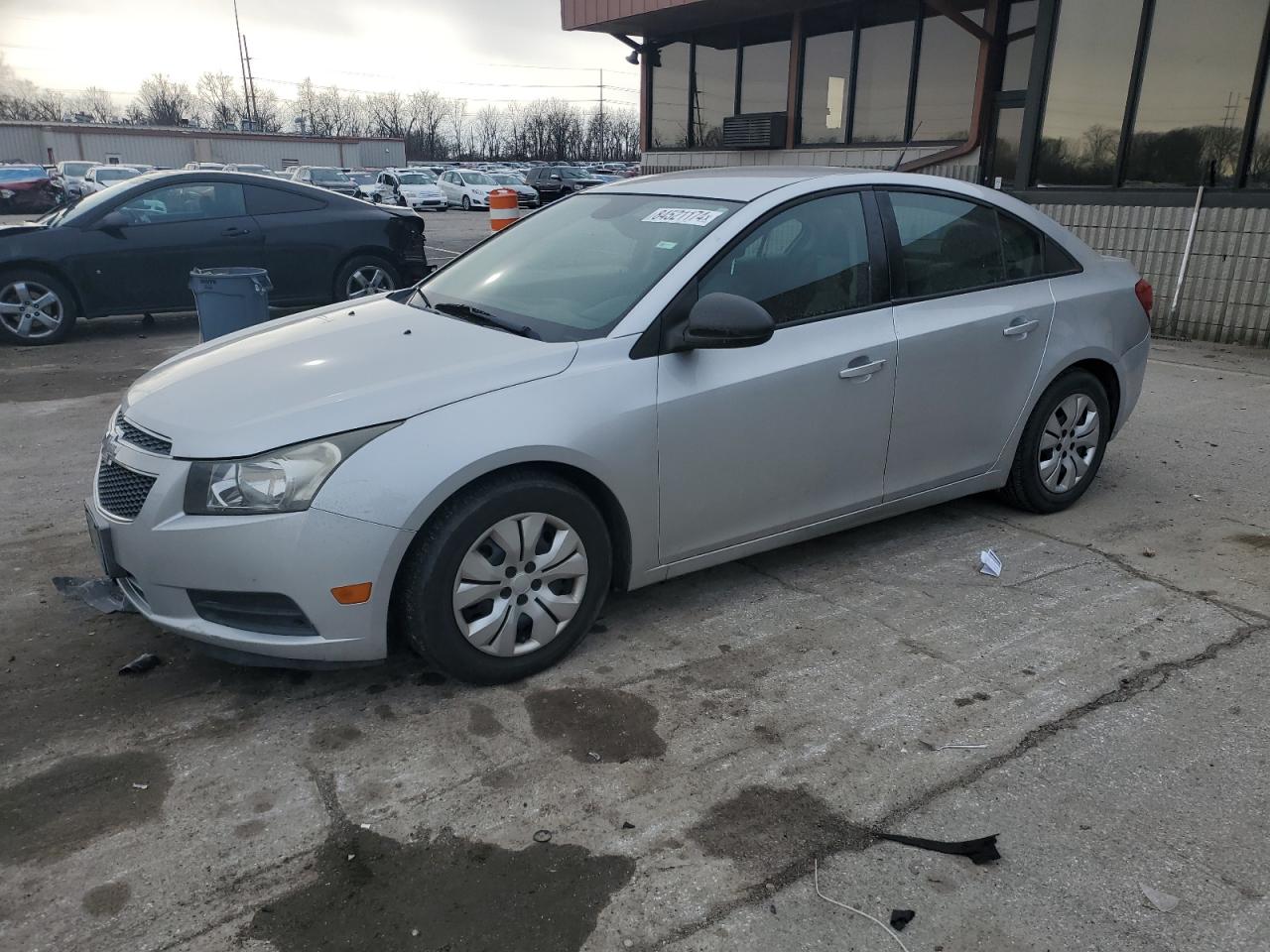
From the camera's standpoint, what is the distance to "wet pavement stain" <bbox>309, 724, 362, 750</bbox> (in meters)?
2.91

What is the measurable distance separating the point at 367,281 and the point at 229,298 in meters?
3.41

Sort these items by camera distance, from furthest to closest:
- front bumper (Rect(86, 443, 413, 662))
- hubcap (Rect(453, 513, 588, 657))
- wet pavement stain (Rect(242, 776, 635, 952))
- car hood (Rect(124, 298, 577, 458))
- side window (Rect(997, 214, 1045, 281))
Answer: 1. side window (Rect(997, 214, 1045, 281))
2. hubcap (Rect(453, 513, 588, 657))
3. car hood (Rect(124, 298, 577, 458))
4. front bumper (Rect(86, 443, 413, 662))
5. wet pavement stain (Rect(242, 776, 635, 952))

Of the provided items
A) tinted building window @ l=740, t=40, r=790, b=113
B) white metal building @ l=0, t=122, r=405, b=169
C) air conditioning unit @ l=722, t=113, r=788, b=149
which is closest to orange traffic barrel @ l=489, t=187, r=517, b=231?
air conditioning unit @ l=722, t=113, r=788, b=149

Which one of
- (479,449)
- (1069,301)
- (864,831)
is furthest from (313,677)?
(1069,301)

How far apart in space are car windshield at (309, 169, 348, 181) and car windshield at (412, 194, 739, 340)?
33.3 m

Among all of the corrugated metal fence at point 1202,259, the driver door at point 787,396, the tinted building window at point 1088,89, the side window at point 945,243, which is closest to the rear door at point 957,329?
the side window at point 945,243

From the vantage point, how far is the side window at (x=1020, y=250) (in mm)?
4441

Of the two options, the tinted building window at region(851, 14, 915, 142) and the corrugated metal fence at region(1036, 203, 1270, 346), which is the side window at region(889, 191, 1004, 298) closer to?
the corrugated metal fence at region(1036, 203, 1270, 346)

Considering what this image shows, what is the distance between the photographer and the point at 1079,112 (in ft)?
34.8

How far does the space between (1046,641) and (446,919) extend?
2.44 m

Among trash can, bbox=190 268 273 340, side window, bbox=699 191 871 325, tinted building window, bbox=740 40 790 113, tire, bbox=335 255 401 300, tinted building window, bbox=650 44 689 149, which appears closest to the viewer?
side window, bbox=699 191 871 325

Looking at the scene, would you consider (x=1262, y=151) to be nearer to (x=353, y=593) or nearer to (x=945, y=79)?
(x=945, y=79)

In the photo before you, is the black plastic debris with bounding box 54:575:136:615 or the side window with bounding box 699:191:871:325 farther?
the side window with bounding box 699:191:871:325

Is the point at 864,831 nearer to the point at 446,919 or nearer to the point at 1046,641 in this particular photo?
the point at 446,919
